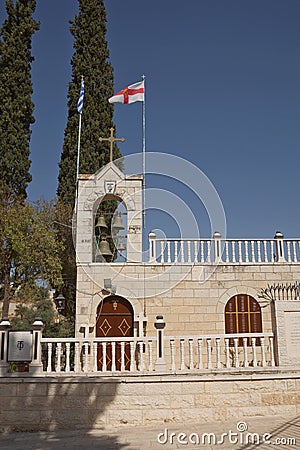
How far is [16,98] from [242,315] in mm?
12630

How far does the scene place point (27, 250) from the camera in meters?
14.3

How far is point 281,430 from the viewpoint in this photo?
7434 mm

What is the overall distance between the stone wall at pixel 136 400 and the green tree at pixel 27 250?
6539 millimetres

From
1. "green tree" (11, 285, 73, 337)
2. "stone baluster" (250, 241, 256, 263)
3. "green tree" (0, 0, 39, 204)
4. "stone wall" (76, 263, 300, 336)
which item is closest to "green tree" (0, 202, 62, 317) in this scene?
"green tree" (11, 285, 73, 337)

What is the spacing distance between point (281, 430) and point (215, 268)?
538 centimetres

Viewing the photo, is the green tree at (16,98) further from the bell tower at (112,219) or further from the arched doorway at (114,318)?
the arched doorway at (114,318)

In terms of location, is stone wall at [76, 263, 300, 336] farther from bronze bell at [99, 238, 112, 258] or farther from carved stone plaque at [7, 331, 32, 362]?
carved stone plaque at [7, 331, 32, 362]

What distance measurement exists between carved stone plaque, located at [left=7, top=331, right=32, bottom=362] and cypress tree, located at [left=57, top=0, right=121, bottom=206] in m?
9.68

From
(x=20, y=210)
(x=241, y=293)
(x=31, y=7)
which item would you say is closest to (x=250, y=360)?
(x=241, y=293)

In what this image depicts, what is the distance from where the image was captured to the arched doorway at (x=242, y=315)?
12.0 meters

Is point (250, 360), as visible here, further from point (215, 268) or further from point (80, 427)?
point (80, 427)

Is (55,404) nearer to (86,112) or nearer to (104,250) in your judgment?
(104,250)

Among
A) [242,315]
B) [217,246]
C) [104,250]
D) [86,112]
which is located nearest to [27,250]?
[104,250]

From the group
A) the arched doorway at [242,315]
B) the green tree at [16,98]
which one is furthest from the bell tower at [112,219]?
the green tree at [16,98]
